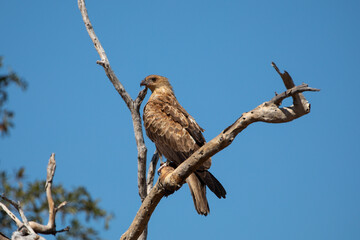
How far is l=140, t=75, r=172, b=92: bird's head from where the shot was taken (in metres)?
8.93

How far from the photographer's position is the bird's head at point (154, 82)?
29.3 ft

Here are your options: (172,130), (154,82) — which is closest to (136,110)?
(154,82)

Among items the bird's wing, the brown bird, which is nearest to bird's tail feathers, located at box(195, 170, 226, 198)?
the brown bird

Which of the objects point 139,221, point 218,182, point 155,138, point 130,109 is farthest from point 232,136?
point 130,109

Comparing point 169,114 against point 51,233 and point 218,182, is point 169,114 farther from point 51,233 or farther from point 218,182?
point 51,233

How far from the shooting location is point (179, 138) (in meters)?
7.14

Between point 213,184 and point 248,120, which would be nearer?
point 248,120

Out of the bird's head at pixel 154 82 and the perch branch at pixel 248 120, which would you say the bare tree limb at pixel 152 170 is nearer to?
the bird's head at pixel 154 82

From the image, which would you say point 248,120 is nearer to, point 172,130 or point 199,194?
point 199,194

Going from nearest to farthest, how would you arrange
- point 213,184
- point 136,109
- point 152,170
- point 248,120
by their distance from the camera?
point 248,120 → point 213,184 → point 136,109 → point 152,170

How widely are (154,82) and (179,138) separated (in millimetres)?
2109

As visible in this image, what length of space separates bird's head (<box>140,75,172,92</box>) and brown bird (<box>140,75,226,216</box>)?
1.89ft

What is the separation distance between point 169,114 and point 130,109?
1207mm

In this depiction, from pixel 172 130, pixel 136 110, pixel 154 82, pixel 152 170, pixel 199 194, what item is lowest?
pixel 199 194
